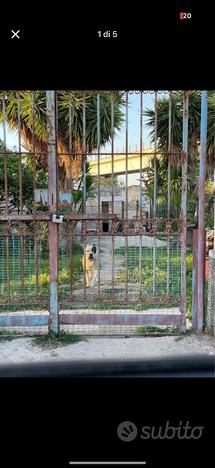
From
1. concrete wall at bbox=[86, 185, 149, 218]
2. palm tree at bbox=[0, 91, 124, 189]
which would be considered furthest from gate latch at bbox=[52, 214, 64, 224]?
palm tree at bbox=[0, 91, 124, 189]

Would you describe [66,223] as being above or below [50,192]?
below

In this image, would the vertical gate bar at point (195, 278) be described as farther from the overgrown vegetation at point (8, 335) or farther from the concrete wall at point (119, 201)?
the overgrown vegetation at point (8, 335)

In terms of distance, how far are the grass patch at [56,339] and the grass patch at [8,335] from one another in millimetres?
139

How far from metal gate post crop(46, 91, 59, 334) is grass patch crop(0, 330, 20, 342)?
9.1 inches

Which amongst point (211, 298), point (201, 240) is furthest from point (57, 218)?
point (211, 298)

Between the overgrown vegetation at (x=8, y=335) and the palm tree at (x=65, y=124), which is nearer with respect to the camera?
the overgrown vegetation at (x=8, y=335)

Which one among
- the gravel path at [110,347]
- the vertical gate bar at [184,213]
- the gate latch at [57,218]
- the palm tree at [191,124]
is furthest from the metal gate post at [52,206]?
the palm tree at [191,124]

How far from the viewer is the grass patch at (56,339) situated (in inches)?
94.1

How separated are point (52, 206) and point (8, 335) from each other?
0.88 metres

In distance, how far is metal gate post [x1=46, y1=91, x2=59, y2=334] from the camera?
2416 mm
